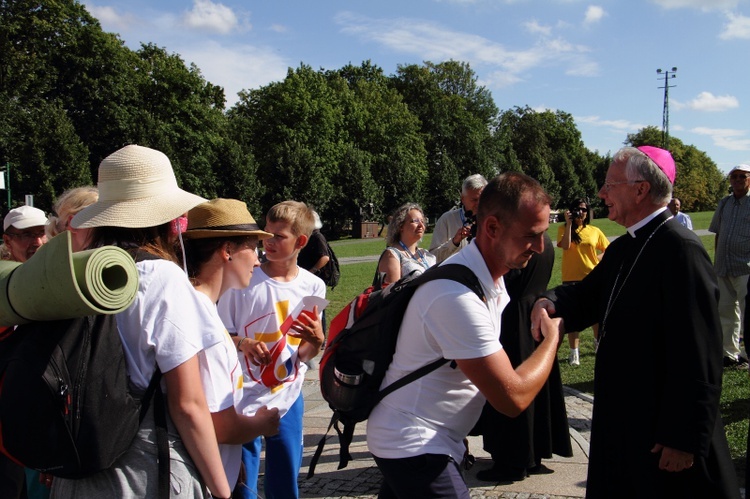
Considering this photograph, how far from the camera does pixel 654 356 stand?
2863 millimetres

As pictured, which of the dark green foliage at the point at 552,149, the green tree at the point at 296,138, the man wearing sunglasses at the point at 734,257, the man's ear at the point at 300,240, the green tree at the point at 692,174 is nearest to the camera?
the man's ear at the point at 300,240

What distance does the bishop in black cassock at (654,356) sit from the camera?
8.84 feet

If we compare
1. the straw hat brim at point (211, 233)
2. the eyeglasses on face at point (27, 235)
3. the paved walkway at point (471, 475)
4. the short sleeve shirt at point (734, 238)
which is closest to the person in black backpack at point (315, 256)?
the paved walkway at point (471, 475)

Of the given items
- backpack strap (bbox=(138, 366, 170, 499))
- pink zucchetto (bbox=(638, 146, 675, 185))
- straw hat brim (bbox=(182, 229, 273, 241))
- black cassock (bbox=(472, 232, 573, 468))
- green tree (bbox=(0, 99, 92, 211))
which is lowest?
black cassock (bbox=(472, 232, 573, 468))

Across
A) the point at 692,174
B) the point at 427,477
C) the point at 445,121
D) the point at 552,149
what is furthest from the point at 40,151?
the point at 692,174

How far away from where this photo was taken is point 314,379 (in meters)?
8.00

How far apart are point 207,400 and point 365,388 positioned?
623mm

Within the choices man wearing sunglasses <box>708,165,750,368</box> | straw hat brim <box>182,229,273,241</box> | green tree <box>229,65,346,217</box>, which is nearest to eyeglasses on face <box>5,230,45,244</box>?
straw hat brim <box>182,229,273,241</box>

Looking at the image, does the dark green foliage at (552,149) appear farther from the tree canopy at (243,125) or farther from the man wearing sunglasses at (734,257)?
the man wearing sunglasses at (734,257)

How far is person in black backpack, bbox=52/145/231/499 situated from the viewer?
1.97 metres

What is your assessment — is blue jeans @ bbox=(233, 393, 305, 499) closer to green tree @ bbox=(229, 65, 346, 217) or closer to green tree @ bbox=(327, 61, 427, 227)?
green tree @ bbox=(229, 65, 346, 217)

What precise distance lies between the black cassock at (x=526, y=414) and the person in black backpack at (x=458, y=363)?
101 inches

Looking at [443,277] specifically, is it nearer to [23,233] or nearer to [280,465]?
[280,465]

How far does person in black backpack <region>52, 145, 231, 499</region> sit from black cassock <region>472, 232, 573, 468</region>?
3.27 metres
